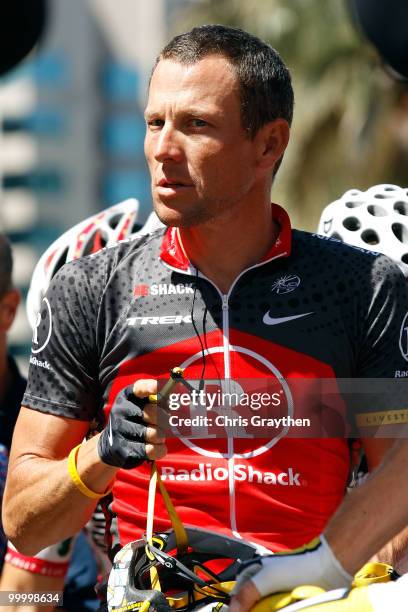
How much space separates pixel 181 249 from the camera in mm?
3664

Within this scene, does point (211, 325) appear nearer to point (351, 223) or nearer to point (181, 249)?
point (181, 249)

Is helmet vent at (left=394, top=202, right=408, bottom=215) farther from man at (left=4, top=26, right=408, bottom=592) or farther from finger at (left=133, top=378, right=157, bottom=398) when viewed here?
finger at (left=133, top=378, right=157, bottom=398)

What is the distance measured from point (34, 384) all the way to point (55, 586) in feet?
3.92

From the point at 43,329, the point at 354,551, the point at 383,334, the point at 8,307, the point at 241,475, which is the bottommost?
the point at 8,307

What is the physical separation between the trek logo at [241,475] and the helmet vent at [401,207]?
48.7 inches

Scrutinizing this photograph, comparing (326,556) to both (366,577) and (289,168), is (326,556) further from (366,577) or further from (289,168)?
(289,168)

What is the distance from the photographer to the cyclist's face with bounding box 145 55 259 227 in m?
3.43

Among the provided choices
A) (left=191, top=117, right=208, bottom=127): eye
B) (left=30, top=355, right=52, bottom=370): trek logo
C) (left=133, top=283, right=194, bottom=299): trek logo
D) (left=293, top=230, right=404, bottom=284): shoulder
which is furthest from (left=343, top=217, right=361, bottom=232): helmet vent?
(left=30, top=355, right=52, bottom=370): trek logo

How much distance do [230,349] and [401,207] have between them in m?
1.15

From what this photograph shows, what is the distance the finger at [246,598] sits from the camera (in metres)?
2.94

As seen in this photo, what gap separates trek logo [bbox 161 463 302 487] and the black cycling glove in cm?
34

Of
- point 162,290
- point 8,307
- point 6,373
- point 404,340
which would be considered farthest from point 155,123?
point 8,307

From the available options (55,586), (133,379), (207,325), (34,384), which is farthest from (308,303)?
(55,586)

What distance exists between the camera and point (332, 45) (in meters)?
17.8
